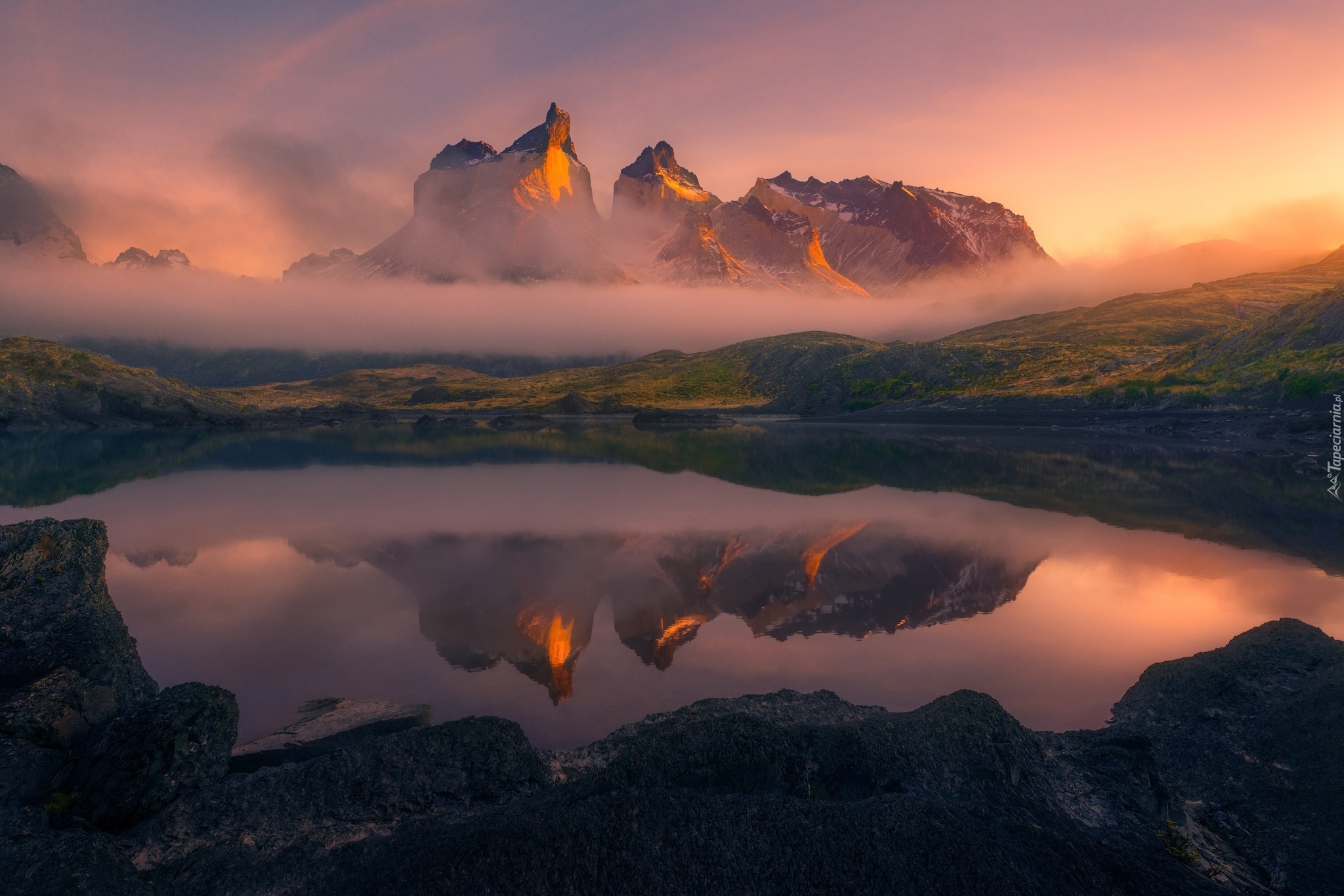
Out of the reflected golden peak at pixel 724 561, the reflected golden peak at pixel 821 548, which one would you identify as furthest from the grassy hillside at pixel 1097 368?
the reflected golden peak at pixel 724 561

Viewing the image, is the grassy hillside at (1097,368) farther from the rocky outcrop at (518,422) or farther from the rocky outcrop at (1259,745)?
the rocky outcrop at (1259,745)

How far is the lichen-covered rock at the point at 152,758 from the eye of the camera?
7.82m

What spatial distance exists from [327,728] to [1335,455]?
256 ft

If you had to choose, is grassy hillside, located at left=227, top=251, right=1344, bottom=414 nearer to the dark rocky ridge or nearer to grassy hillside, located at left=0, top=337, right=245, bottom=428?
grassy hillside, located at left=0, top=337, right=245, bottom=428

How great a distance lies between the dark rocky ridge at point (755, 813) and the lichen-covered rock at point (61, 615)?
0.20 metres

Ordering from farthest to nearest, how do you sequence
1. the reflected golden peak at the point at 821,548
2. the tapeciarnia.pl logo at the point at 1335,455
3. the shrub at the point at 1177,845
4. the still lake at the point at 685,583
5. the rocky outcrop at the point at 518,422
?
the rocky outcrop at the point at 518,422, the tapeciarnia.pl logo at the point at 1335,455, the reflected golden peak at the point at 821,548, the still lake at the point at 685,583, the shrub at the point at 1177,845

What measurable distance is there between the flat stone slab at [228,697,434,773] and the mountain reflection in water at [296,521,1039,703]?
8.80 ft

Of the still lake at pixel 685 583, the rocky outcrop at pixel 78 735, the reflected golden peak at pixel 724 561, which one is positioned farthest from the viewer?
the reflected golden peak at pixel 724 561

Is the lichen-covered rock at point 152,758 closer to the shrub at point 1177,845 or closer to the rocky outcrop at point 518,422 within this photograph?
the shrub at point 1177,845


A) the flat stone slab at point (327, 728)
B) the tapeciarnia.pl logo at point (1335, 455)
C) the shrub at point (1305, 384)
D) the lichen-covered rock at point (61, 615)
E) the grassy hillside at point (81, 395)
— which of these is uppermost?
the grassy hillside at point (81, 395)

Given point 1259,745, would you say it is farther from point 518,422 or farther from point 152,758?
point 518,422

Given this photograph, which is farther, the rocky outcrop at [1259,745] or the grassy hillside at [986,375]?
the grassy hillside at [986,375]

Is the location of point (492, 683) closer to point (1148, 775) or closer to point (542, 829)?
point (542, 829)

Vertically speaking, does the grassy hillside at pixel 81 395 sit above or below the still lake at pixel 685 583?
above
